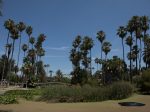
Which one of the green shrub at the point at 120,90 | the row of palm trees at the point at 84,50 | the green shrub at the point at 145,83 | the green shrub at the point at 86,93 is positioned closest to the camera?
the green shrub at the point at 86,93

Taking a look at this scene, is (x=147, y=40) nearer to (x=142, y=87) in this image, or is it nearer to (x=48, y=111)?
(x=142, y=87)

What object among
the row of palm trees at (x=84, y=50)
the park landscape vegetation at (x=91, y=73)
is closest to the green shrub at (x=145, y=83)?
the park landscape vegetation at (x=91, y=73)

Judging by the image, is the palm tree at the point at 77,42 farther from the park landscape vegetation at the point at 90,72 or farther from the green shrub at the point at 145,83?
the green shrub at the point at 145,83

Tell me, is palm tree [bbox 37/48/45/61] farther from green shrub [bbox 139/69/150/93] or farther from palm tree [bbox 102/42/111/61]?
green shrub [bbox 139/69/150/93]

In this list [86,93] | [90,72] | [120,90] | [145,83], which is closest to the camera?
[86,93]

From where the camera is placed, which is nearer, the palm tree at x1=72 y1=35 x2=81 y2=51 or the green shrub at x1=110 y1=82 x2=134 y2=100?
the green shrub at x1=110 y1=82 x2=134 y2=100

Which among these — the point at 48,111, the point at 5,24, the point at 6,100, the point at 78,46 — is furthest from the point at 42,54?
the point at 48,111

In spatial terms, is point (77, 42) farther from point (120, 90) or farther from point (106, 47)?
point (120, 90)

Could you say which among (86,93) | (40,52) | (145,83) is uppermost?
(40,52)

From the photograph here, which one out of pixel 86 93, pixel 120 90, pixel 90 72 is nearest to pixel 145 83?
pixel 120 90

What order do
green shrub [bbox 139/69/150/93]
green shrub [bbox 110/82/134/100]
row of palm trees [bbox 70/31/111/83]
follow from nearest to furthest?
1. green shrub [bbox 110/82/134/100]
2. green shrub [bbox 139/69/150/93]
3. row of palm trees [bbox 70/31/111/83]

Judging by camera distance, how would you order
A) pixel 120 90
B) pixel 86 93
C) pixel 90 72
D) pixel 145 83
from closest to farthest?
pixel 86 93
pixel 120 90
pixel 145 83
pixel 90 72

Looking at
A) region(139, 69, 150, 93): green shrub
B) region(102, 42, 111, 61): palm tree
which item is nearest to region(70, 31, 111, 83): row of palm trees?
region(102, 42, 111, 61): palm tree

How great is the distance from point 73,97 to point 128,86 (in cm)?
633
